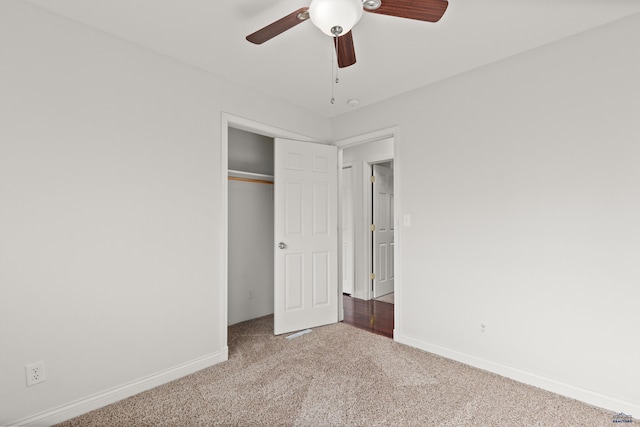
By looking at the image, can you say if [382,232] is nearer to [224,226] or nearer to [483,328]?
[483,328]

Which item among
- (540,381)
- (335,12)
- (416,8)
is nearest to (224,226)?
(335,12)

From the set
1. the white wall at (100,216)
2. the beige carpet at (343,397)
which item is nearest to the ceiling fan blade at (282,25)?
the white wall at (100,216)

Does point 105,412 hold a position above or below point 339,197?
below

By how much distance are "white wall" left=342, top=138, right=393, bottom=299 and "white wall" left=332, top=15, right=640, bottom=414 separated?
1.63m

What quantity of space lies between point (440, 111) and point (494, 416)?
2362 mm

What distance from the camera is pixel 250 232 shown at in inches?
149

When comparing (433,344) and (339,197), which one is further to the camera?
(339,197)

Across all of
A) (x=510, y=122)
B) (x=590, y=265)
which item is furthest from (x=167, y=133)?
(x=590, y=265)

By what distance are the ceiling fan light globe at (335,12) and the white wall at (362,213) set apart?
326 centimetres

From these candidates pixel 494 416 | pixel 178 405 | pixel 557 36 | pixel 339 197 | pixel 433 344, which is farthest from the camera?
pixel 339 197

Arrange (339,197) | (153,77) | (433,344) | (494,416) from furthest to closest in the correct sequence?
1. (339,197)
2. (433,344)
3. (153,77)
4. (494,416)

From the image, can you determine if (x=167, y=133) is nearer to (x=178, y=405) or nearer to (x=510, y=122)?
(x=178, y=405)

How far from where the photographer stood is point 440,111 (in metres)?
2.84

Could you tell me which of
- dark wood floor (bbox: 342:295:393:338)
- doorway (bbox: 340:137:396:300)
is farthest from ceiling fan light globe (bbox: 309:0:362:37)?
doorway (bbox: 340:137:396:300)
